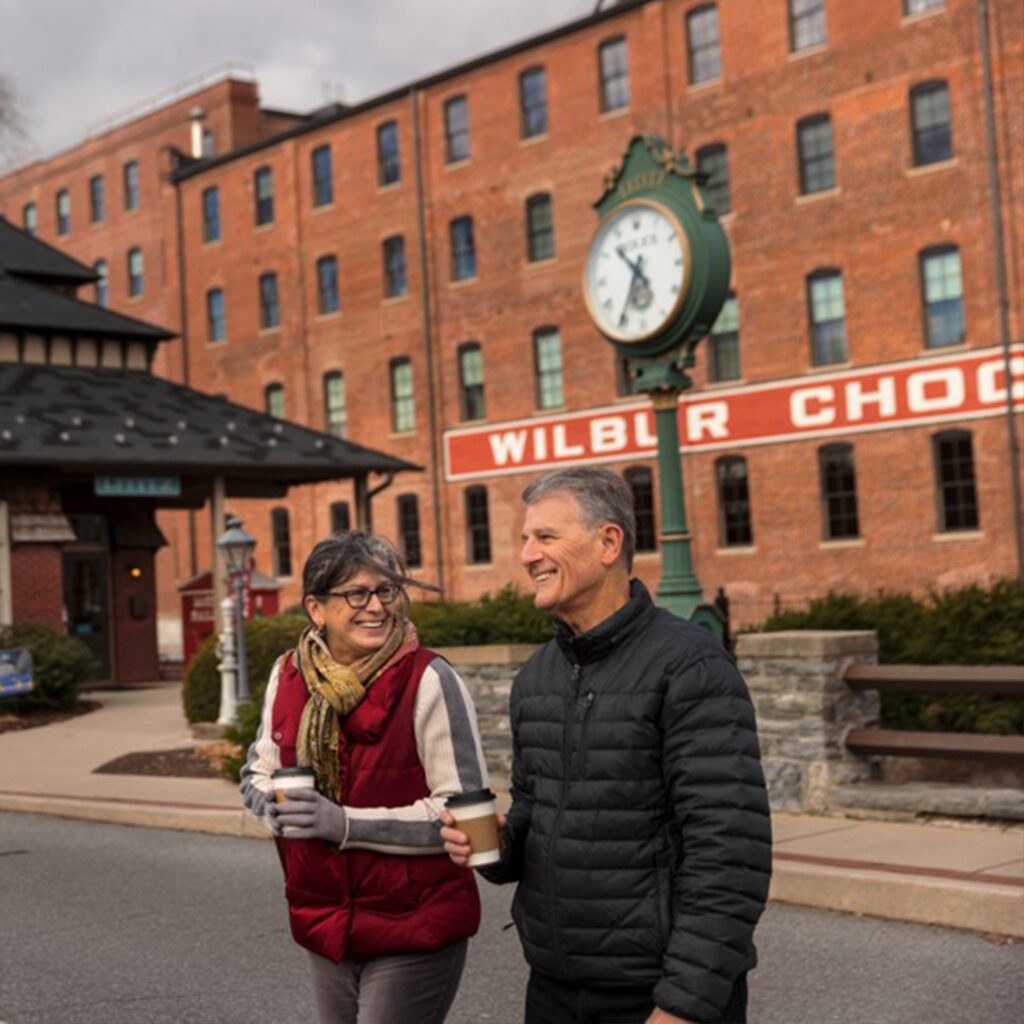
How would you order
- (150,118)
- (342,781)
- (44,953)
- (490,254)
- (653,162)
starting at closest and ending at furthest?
(342,781) → (44,953) → (653,162) → (490,254) → (150,118)

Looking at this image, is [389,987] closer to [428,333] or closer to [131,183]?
[428,333]

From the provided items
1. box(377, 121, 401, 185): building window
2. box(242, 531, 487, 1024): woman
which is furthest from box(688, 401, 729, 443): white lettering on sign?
box(242, 531, 487, 1024): woman

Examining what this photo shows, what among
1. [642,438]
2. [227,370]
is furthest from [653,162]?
[227,370]

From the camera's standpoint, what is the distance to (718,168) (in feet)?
118

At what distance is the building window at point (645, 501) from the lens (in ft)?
124

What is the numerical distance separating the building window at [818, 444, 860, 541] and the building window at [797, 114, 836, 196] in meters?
5.57

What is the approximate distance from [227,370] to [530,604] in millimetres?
36841

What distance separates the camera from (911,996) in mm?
6812

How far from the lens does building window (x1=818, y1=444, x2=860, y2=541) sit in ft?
110

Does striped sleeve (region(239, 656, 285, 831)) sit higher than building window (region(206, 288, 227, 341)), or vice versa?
building window (region(206, 288, 227, 341))

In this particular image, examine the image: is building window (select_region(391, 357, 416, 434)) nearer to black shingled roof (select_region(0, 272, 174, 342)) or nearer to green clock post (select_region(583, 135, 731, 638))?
black shingled roof (select_region(0, 272, 174, 342))

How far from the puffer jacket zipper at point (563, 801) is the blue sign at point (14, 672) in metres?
18.8

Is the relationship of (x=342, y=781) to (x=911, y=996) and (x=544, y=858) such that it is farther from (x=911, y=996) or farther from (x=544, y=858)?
(x=911, y=996)

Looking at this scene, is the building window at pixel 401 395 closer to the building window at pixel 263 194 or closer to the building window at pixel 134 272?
the building window at pixel 263 194
